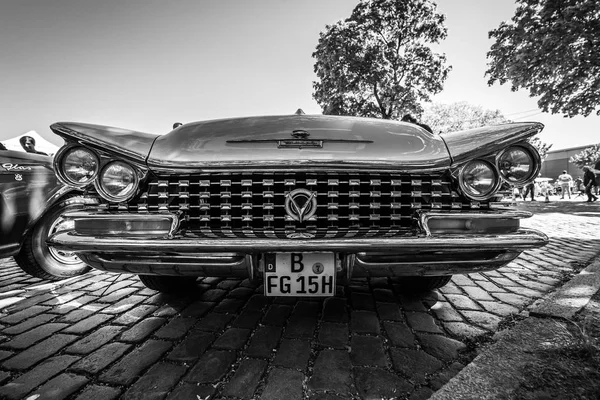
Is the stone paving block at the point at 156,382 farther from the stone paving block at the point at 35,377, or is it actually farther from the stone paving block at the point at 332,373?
the stone paving block at the point at 332,373

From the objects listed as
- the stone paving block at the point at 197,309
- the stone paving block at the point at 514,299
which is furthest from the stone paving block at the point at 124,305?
the stone paving block at the point at 514,299

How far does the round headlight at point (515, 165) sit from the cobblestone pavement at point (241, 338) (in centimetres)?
95

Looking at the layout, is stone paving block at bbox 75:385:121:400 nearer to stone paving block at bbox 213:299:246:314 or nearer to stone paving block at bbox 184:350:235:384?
stone paving block at bbox 184:350:235:384

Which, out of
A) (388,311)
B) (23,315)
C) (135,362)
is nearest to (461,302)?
(388,311)

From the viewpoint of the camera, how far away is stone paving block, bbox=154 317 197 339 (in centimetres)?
182

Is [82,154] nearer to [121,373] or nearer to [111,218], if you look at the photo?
[111,218]

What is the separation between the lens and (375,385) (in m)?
1.34

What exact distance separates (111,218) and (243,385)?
107 cm

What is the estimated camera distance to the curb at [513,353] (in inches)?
48.6

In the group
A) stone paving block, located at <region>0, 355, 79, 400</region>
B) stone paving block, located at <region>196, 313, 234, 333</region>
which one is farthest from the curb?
stone paving block, located at <region>0, 355, 79, 400</region>

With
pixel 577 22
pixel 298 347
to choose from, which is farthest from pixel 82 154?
pixel 577 22

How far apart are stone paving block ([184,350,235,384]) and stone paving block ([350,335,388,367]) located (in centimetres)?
65

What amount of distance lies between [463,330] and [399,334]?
0.42m

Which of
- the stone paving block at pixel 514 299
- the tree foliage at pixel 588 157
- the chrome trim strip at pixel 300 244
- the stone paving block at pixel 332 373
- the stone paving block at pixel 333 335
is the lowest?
the stone paving block at pixel 514 299
